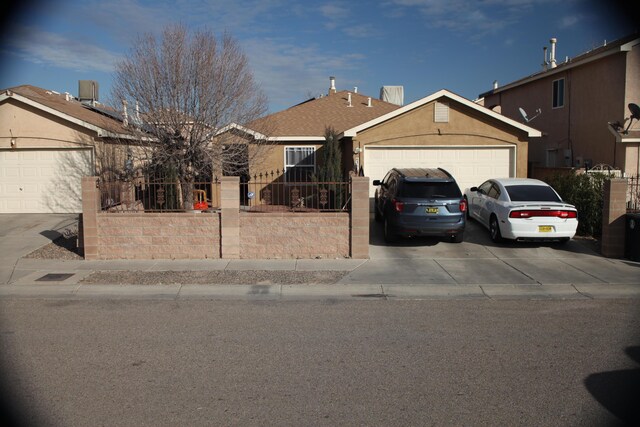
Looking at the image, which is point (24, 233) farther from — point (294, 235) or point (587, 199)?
point (587, 199)

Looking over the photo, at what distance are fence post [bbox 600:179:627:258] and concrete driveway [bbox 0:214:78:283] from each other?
1221cm

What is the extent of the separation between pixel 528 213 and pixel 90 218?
31.5ft

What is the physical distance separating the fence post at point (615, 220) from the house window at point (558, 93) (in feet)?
33.7

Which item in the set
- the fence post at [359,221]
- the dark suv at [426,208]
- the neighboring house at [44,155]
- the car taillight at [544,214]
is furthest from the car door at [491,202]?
the neighboring house at [44,155]

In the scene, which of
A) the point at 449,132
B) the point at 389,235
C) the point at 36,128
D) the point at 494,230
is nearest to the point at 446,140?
the point at 449,132

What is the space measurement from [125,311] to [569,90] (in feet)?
60.7

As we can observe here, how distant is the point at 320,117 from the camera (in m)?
20.9

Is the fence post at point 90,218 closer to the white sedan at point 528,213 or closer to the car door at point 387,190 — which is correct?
the car door at point 387,190

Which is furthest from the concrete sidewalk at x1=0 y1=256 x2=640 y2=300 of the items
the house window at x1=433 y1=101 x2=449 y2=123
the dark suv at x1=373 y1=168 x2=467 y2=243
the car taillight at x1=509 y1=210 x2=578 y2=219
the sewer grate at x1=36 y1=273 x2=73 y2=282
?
the house window at x1=433 y1=101 x2=449 y2=123

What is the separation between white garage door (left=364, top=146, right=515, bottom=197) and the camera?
17.2 meters

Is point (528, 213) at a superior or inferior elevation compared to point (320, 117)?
inferior

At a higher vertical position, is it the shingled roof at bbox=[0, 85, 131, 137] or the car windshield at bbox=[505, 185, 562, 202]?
the shingled roof at bbox=[0, 85, 131, 137]

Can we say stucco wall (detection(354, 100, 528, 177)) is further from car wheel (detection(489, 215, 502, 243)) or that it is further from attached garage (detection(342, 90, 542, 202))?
car wheel (detection(489, 215, 502, 243))

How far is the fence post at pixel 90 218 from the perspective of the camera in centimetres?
1153
